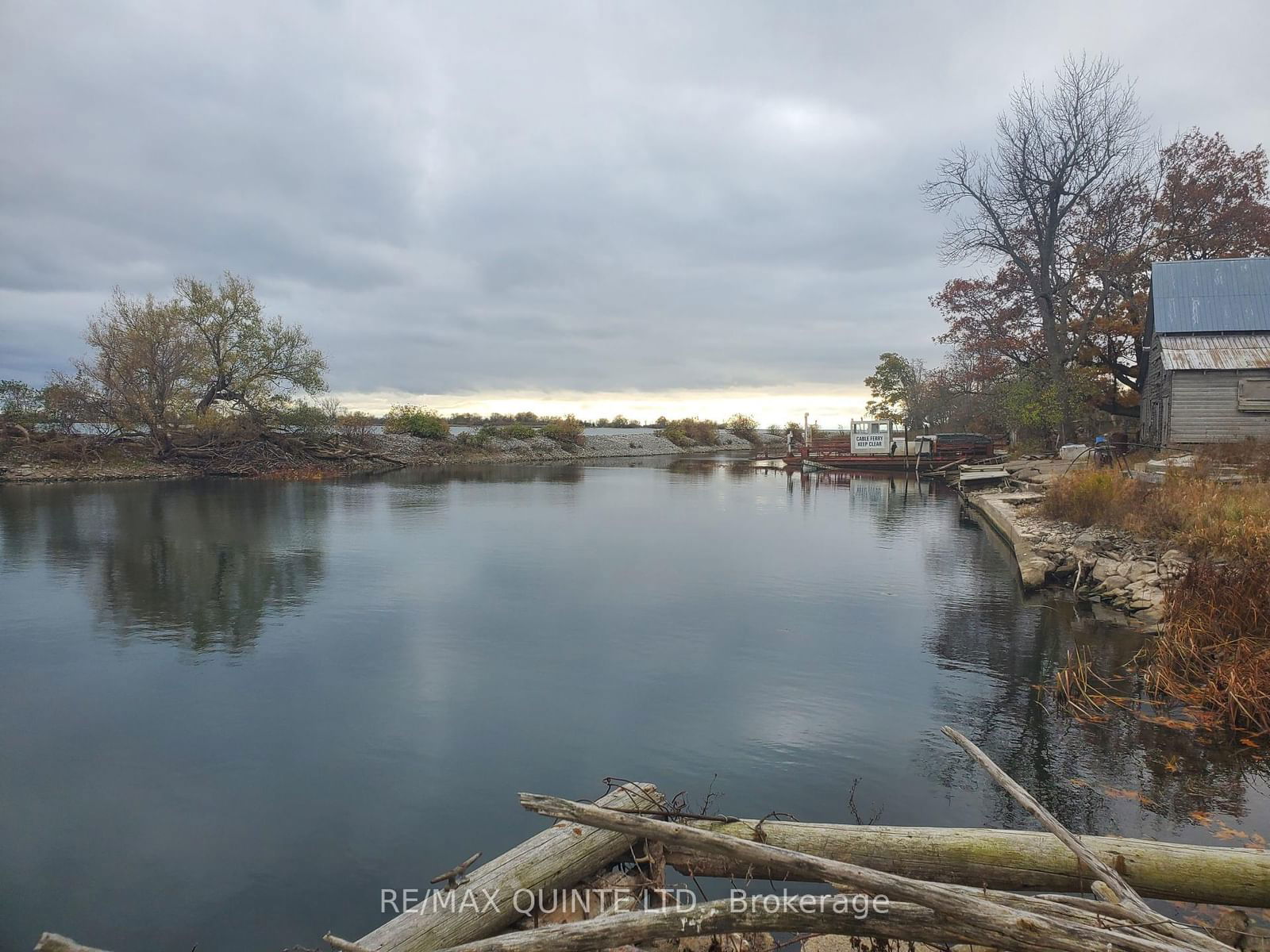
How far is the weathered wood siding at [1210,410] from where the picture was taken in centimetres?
2142

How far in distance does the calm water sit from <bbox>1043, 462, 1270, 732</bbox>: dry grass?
2.57ft

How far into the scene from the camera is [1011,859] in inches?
157

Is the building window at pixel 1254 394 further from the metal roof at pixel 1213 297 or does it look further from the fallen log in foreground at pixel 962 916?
the fallen log in foreground at pixel 962 916

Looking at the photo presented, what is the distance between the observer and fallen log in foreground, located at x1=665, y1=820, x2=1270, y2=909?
3.79 metres

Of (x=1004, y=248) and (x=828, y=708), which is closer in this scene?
(x=828, y=708)

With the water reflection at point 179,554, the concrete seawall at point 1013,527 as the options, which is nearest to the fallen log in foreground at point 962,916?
the water reflection at point 179,554

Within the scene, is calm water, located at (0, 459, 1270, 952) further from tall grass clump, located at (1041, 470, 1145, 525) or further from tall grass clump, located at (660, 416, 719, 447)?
tall grass clump, located at (660, 416, 719, 447)

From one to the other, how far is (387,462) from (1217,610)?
41782 millimetres

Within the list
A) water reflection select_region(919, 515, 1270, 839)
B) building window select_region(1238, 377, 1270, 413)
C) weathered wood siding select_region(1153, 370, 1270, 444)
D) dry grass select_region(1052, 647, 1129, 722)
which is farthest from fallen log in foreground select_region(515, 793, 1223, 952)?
building window select_region(1238, 377, 1270, 413)

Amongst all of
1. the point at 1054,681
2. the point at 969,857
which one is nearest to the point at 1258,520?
the point at 1054,681

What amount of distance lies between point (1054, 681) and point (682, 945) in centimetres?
621

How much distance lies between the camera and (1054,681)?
822 cm

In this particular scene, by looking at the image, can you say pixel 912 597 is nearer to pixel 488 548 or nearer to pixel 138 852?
pixel 488 548

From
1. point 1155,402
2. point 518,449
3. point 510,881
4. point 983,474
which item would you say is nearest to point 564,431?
point 518,449
